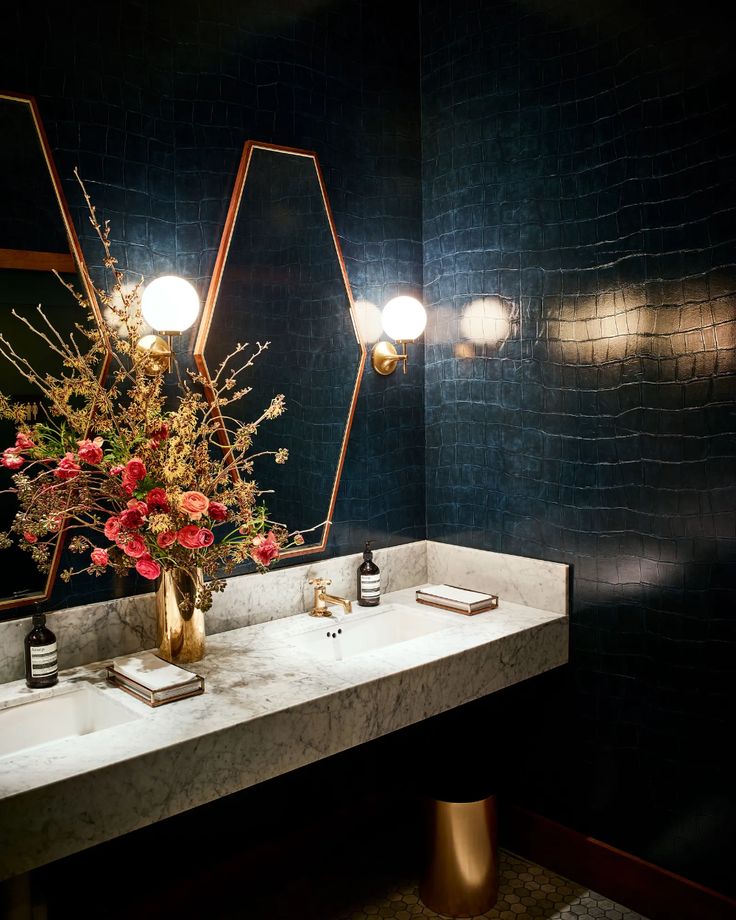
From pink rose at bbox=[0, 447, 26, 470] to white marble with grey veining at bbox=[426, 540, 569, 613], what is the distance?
4.95ft

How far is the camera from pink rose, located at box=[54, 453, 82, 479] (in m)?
1.79

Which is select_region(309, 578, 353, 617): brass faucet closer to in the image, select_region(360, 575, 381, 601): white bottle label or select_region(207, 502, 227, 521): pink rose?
select_region(360, 575, 381, 601): white bottle label

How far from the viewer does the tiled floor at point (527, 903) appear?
230 centimetres

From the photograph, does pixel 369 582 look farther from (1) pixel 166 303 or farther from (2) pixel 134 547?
(1) pixel 166 303

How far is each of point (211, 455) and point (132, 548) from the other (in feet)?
1.74

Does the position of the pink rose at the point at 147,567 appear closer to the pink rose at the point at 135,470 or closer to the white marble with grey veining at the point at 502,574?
the pink rose at the point at 135,470

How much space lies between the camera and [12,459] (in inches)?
71.3

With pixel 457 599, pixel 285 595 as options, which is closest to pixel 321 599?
pixel 285 595

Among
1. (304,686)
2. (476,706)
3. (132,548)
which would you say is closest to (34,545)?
(132,548)

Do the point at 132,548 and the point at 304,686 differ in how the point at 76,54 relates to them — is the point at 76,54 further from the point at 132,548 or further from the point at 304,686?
the point at 304,686

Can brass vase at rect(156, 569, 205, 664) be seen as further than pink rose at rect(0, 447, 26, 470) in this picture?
Yes

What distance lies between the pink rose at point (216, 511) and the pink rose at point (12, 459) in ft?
1.47

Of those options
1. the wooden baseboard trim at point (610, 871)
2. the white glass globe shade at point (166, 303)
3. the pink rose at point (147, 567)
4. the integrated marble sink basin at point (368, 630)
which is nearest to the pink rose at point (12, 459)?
the pink rose at point (147, 567)

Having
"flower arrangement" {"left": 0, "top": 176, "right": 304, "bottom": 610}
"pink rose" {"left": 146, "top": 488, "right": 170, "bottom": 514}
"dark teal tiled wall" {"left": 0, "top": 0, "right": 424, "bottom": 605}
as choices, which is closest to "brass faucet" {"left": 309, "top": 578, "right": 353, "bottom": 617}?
"dark teal tiled wall" {"left": 0, "top": 0, "right": 424, "bottom": 605}
